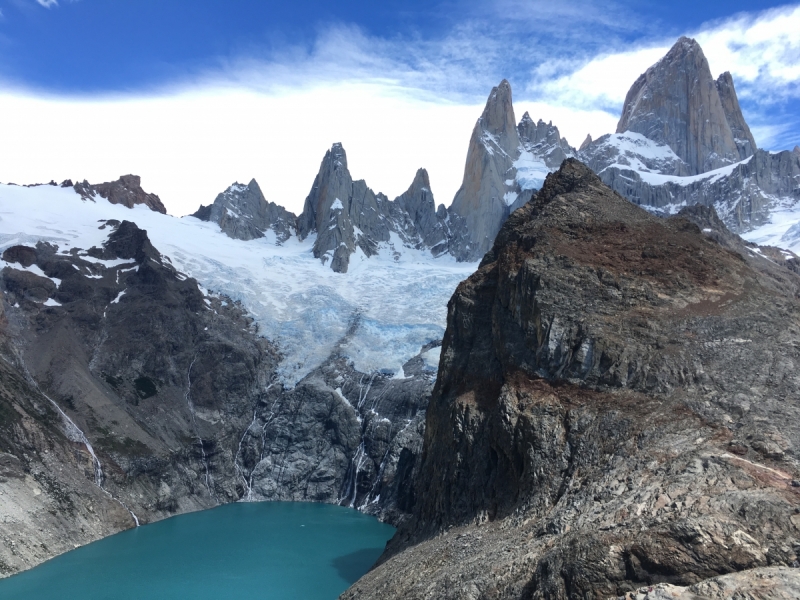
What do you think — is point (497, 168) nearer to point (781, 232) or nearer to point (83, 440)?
point (781, 232)

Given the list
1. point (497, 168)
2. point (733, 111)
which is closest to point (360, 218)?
point (497, 168)

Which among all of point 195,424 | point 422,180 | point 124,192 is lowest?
point 195,424

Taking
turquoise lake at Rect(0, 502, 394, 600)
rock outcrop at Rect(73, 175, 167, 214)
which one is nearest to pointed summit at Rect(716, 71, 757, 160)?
rock outcrop at Rect(73, 175, 167, 214)

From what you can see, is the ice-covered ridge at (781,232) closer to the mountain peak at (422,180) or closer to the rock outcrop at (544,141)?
the rock outcrop at (544,141)

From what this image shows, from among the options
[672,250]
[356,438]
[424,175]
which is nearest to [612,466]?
[672,250]

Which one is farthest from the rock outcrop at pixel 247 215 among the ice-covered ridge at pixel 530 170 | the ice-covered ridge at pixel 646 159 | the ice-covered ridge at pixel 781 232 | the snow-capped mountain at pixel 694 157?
the ice-covered ridge at pixel 781 232

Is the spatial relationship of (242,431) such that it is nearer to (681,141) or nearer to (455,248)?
(455,248)

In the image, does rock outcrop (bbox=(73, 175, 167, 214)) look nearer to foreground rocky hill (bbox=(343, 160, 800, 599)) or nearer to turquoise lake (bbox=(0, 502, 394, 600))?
turquoise lake (bbox=(0, 502, 394, 600))
